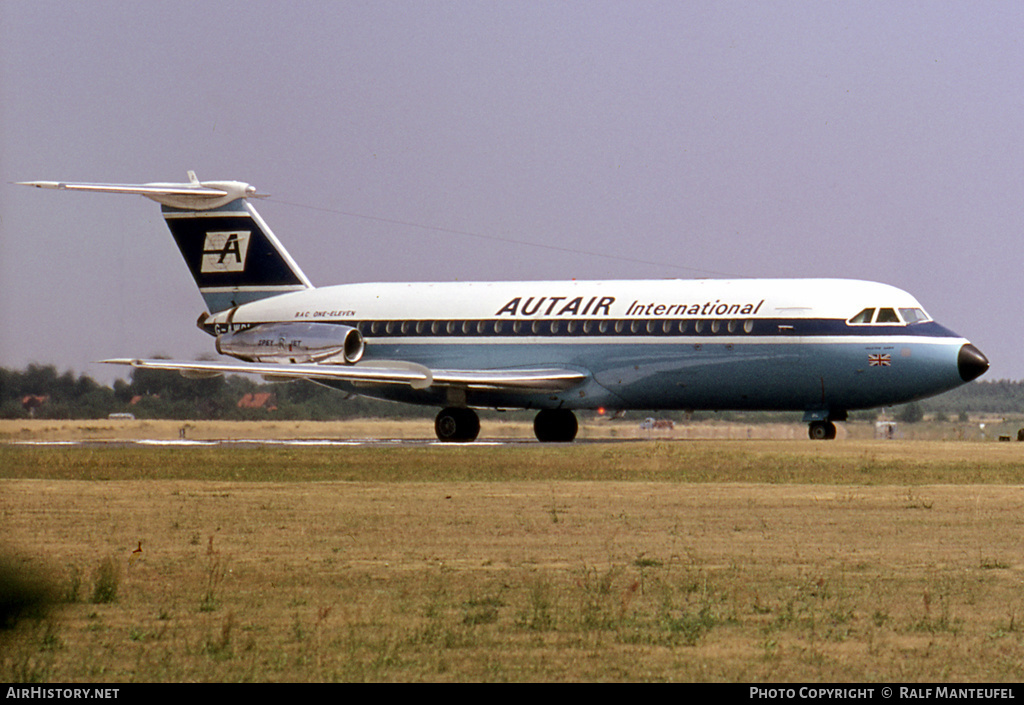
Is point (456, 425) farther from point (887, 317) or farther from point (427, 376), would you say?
point (887, 317)

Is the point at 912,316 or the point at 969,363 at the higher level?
the point at 912,316

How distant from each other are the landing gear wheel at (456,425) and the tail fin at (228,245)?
8.16 meters

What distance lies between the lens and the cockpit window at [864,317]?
39906mm

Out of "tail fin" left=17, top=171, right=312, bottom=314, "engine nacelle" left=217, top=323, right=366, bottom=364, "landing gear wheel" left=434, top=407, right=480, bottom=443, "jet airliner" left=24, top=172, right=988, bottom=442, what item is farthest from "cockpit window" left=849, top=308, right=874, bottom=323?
"tail fin" left=17, top=171, right=312, bottom=314

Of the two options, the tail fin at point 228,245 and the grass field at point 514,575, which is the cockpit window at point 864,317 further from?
the tail fin at point 228,245

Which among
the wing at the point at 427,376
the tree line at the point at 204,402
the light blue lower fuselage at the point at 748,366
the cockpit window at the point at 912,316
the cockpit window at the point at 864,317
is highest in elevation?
the cockpit window at the point at 912,316

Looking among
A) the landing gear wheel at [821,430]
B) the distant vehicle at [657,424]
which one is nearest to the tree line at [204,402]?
the distant vehicle at [657,424]

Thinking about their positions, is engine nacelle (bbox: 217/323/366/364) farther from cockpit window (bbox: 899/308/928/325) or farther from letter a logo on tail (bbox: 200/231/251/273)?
cockpit window (bbox: 899/308/928/325)

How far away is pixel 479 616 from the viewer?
12727mm

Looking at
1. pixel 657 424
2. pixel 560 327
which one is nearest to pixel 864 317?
pixel 560 327

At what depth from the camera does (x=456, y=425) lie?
44938 mm

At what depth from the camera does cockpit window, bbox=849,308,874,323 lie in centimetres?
3991

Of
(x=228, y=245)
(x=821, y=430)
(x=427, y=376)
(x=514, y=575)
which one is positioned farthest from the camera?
(x=228, y=245)

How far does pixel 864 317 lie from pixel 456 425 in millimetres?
13072
